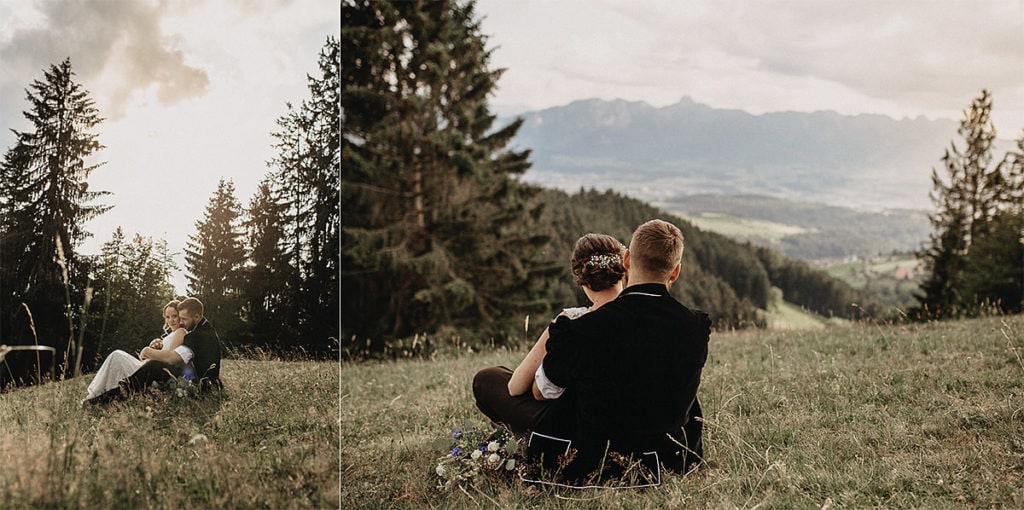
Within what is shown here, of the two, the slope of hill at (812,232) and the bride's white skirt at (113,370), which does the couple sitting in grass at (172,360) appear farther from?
the slope of hill at (812,232)

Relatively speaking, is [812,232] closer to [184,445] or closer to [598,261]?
[598,261]

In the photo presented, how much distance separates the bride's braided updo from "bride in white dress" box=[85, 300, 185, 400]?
88.4 inches

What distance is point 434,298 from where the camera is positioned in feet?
55.8

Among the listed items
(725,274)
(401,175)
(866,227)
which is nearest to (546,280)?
(401,175)

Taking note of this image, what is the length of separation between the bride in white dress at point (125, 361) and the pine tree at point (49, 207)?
0.81 ft

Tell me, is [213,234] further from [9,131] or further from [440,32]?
[440,32]

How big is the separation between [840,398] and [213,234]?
15.9 feet

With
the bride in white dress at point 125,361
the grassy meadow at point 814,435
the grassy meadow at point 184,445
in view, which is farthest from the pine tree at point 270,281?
the grassy meadow at point 814,435

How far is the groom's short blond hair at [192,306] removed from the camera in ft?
10.8

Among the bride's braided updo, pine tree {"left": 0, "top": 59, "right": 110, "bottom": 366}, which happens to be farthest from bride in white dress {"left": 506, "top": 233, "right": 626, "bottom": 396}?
pine tree {"left": 0, "top": 59, "right": 110, "bottom": 366}

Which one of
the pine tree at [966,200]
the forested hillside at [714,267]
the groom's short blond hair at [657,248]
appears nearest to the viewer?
the groom's short blond hair at [657,248]

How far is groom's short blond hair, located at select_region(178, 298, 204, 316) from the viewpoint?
3.29 meters

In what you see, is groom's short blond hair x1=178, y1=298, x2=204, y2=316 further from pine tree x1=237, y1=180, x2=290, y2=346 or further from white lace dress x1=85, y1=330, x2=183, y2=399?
white lace dress x1=85, y1=330, x2=183, y2=399

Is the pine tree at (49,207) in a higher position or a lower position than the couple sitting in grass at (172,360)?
higher
